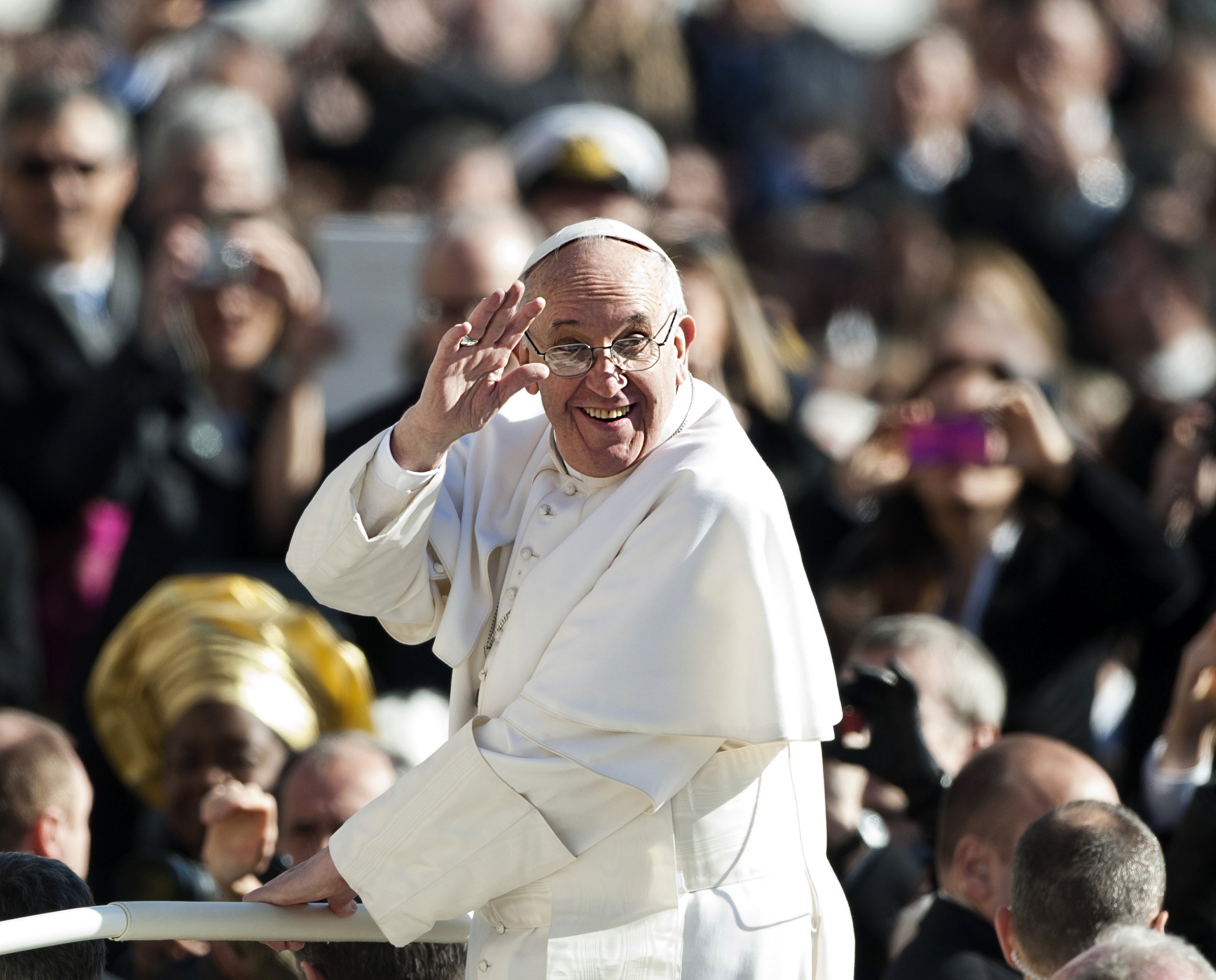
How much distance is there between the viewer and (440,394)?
331 centimetres

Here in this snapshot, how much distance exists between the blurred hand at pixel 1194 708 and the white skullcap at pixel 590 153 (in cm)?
284

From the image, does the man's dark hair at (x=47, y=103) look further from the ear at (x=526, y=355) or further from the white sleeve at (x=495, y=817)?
the white sleeve at (x=495, y=817)

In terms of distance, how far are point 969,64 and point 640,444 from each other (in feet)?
20.5

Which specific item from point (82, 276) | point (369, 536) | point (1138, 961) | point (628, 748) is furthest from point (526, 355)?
point (82, 276)

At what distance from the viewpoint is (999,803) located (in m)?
4.05

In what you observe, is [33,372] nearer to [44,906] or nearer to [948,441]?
[948,441]

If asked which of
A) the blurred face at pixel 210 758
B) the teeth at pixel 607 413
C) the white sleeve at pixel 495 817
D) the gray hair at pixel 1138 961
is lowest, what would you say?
the blurred face at pixel 210 758

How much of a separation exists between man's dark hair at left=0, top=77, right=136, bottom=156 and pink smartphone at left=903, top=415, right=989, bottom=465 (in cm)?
291

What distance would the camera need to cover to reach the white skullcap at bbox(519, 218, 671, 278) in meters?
3.39

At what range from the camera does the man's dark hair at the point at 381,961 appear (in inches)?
143

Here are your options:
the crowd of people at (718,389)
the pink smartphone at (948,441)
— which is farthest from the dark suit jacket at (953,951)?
the pink smartphone at (948,441)

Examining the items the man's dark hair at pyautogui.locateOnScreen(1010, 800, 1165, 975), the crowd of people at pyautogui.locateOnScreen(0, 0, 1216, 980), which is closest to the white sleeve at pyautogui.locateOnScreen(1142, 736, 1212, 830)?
the crowd of people at pyautogui.locateOnScreen(0, 0, 1216, 980)

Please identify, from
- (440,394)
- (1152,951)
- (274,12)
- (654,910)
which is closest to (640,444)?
(440,394)

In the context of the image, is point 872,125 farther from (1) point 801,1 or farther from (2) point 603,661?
(2) point 603,661
